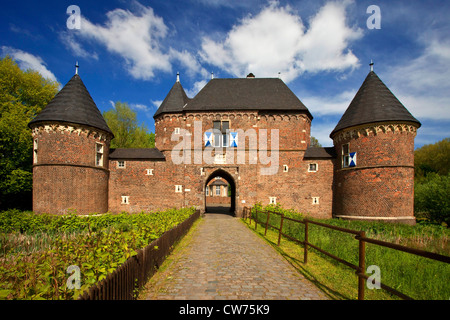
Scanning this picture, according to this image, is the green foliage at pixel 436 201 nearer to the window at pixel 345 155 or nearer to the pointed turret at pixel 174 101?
the window at pixel 345 155

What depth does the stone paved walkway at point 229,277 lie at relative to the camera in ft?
15.2

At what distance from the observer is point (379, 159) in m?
16.5

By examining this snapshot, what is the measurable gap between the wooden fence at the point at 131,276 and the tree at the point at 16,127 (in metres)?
22.4

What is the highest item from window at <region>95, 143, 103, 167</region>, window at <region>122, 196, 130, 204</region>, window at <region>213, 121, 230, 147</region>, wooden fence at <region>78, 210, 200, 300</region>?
window at <region>213, 121, 230, 147</region>

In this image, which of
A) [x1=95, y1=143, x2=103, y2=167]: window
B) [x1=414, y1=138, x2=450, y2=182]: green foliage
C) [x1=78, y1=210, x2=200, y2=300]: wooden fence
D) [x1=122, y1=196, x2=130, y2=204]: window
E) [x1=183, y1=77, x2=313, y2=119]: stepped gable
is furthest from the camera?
[x1=414, y1=138, x2=450, y2=182]: green foliage

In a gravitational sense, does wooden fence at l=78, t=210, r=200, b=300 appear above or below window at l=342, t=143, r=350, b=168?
below

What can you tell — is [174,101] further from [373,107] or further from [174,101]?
[373,107]

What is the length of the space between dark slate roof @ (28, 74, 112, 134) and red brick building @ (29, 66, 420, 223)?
81mm

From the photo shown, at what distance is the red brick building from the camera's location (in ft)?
53.9

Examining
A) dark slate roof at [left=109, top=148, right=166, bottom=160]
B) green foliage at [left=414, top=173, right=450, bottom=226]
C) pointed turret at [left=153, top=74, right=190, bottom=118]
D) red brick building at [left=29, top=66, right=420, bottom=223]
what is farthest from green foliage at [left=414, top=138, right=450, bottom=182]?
dark slate roof at [left=109, top=148, right=166, bottom=160]

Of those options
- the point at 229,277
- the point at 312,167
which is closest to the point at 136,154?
the point at 312,167

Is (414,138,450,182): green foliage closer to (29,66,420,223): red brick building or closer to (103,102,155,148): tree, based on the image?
(29,66,420,223): red brick building

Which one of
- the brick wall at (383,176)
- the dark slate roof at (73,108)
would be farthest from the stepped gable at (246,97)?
the dark slate roof at (73,108)

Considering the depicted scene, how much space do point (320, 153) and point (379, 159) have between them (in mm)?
4792
